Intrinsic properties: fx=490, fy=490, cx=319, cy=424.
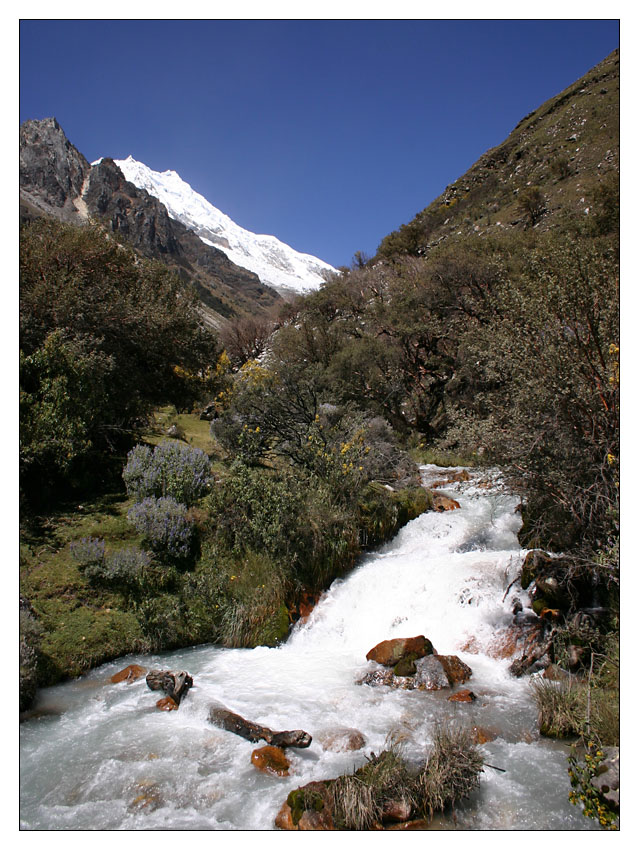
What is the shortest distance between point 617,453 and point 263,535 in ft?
19.7

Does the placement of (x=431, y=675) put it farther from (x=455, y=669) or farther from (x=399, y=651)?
(x=399, y=651)

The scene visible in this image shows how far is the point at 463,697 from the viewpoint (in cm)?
617

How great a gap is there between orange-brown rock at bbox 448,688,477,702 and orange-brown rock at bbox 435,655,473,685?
0.30 meters

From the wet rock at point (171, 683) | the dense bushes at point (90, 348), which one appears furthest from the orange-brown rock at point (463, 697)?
the dense bushes at point (90, 348)

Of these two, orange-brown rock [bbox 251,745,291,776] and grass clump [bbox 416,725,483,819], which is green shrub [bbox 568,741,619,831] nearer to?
grass clump [bbox 416,725,483,819]

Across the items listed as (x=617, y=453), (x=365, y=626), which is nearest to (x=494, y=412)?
(x=617, y=453)

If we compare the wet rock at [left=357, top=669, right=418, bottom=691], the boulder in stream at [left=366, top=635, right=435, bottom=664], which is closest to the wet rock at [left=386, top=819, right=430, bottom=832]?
the wet rock at [left=357, top=669, right=418, bottom=691]

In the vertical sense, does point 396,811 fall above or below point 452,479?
below

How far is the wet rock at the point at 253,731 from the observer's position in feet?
17.1

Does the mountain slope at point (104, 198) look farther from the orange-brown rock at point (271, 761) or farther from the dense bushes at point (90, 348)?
the orange-brown rock at point (271, 761)

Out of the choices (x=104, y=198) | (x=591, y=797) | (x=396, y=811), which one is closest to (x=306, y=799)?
(x=396, y=811)

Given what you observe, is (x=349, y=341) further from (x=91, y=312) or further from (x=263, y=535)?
(x=263, y=535)

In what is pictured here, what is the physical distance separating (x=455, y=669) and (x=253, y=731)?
2907mm

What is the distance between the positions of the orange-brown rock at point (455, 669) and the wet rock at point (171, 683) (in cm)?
342
